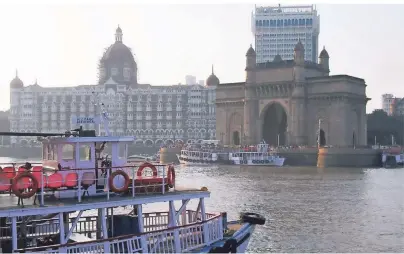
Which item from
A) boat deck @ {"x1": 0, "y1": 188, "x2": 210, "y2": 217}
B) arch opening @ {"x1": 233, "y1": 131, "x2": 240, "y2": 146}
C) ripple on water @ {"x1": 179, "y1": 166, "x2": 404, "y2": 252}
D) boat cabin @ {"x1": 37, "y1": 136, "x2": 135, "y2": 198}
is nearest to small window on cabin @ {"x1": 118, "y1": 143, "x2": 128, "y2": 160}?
boat cabin @ {"x1": 37, "y1": 136, "x2": 135, "y2": 198}

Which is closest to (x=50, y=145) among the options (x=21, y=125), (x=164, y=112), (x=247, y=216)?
(x=247, y=216)

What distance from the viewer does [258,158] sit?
9238 centimetres

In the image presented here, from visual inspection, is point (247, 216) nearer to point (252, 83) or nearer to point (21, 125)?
point (252, 83)

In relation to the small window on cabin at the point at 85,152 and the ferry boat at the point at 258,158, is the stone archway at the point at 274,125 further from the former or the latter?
the small window on cabin at the point at 85,152

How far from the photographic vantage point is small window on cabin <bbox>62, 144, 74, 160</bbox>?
57.4ft

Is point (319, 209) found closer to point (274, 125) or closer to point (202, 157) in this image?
point (202, 157)

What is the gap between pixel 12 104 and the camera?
171500 millimetres

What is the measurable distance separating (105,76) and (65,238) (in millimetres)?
→ 155266

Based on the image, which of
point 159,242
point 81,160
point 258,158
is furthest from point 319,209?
point 258,158

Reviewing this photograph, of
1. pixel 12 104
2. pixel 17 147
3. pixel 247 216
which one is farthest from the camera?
pixel 12 104

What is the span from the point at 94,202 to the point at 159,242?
6.96 ft

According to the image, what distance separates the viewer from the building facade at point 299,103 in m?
101

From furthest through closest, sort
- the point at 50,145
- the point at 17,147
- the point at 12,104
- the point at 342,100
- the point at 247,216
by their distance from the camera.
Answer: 1. the point at 12,104
2. the point at 17,147
3. the point at 342,100
4. the point at 247,216
5. the point at 50,145

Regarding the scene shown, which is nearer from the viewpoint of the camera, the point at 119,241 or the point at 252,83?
the point at 119,241
